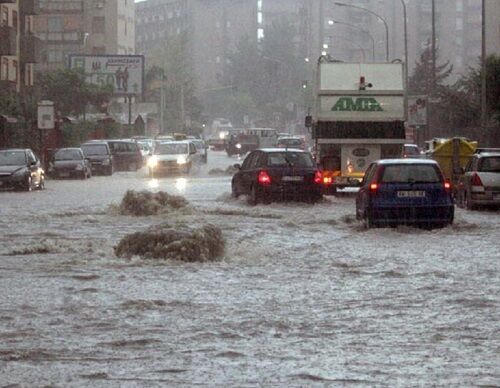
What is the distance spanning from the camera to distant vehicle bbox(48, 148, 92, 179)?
2281 inches

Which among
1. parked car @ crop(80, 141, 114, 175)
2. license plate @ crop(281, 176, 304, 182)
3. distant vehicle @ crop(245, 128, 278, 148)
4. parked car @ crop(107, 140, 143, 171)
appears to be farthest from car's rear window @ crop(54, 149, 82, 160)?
distant vehicle @ crop(245, 128, 278, 148)

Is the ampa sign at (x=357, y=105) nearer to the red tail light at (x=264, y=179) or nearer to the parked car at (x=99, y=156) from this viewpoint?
the red tail light at (x=264, y=179)

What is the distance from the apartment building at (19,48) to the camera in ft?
252

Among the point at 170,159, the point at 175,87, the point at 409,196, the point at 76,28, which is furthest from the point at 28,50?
the point at 175,87

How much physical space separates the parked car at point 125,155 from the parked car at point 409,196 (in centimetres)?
4481

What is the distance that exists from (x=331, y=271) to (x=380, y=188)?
7.12 metres

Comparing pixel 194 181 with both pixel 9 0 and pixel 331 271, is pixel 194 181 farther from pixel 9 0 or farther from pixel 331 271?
pixel 331 271

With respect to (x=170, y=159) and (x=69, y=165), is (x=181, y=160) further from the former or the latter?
(x=69, y=165)

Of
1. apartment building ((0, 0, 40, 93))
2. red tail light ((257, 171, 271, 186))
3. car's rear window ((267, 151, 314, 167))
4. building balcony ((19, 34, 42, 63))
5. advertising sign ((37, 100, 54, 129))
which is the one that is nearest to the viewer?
red tail light ((257, 171, 271, 186))

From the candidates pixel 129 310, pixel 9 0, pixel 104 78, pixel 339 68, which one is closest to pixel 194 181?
pixel 339 68

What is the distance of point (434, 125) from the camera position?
78750 millimetres

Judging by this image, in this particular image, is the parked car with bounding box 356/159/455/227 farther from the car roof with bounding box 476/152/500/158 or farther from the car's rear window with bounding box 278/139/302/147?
the car's rear window with bounding box 278/139/302/147

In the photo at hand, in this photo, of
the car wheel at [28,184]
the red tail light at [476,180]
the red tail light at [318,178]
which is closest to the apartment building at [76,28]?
the car wheel at [28,184]

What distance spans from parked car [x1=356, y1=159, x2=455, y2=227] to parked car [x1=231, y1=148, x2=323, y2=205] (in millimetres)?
9205
